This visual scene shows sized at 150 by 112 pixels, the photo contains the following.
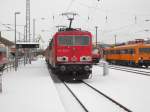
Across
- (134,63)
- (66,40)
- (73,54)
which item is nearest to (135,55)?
(134,63)

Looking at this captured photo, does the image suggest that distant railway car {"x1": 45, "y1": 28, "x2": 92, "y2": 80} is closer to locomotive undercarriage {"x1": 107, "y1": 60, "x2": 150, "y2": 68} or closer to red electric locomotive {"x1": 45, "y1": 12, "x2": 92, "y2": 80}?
red electric locomotive {"x1": 45, "y1": 12, "x2": 92, "y2": 80}

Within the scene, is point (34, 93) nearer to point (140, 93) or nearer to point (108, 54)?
point (140, 93)

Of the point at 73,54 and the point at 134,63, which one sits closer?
the point at 73,54

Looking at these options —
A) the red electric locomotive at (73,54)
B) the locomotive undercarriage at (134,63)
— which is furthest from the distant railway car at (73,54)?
the locomotive undercarriage at (134,63)

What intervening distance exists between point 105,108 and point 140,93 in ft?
12.0

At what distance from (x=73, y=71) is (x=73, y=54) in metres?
1.04

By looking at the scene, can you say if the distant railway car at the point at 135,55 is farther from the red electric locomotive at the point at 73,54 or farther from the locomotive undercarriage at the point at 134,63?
the red electric locomotive at the point at 73,54

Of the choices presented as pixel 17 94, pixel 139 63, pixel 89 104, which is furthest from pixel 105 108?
pixel 139 63

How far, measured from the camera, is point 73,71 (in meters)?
20.7

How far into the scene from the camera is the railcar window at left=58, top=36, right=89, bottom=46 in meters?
21.2

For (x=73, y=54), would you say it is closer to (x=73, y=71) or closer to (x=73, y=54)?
(x=73, y=54)

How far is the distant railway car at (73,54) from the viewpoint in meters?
20.6

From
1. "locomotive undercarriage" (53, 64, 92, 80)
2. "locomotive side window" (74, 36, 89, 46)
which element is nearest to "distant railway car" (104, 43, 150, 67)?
"locomotive side window" (74, 36, 89, 46)

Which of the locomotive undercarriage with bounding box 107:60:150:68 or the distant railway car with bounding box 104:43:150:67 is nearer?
the distant railway car with bounding box 104:43:150:67
